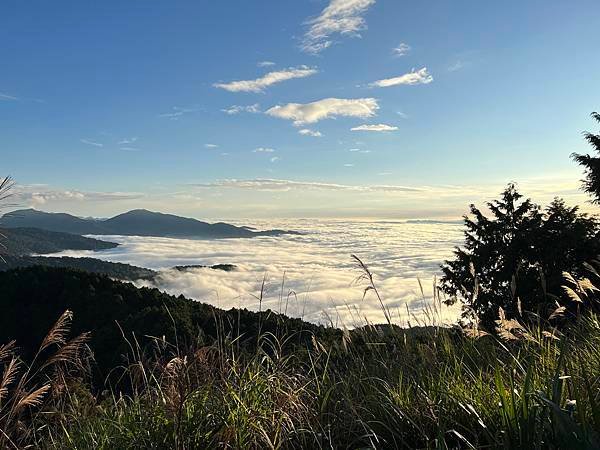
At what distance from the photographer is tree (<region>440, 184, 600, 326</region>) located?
77.8ft

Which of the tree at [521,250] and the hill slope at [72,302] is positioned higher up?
the tree at [521,250]

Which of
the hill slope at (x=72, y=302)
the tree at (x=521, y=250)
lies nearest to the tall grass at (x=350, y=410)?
the tree at (x=521, y=250)

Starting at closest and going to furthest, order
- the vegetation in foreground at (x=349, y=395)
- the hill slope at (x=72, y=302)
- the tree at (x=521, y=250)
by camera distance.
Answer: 1. the vegetation in foreground at (x=349, y=395)
2. the tree at (x=521, y=250)
3. the hill slope at (x=72, y=302)

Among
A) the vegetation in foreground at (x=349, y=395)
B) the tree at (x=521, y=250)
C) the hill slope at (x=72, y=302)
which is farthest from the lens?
the hill slope at (x=72, y=302)

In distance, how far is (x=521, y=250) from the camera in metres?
25.5

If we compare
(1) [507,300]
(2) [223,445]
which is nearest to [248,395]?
(2) [223,445]

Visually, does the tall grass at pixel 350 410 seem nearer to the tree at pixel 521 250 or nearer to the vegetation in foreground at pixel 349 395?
the vegetation in foreground at pixel 349 395

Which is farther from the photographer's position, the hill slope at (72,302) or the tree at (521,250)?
the hill slope at (72,302)

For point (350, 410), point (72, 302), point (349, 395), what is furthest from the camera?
point (72, 302)

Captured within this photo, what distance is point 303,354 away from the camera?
4.62 meters

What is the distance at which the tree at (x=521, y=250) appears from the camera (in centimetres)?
2372

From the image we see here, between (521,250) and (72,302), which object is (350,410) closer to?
(521,250)

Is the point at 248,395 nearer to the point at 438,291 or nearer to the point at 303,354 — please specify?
the point at 303,354

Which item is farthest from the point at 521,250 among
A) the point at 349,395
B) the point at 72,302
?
the point at 72,302
